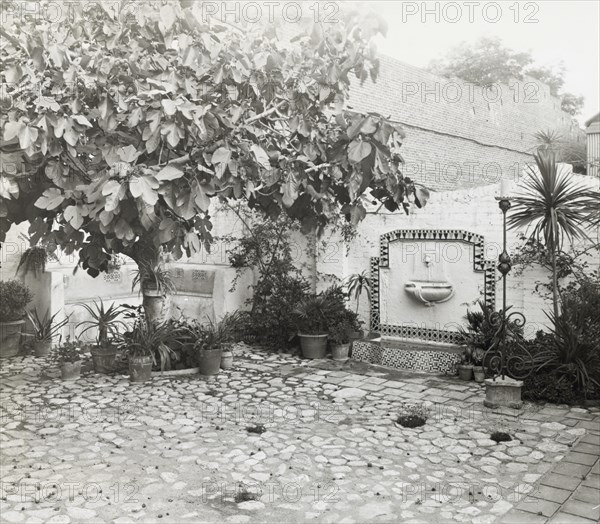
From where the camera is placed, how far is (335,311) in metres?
9.16

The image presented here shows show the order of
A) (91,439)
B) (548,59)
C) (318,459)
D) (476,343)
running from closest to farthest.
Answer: (318,459) < (91,439) < (476,343) < (548,59)

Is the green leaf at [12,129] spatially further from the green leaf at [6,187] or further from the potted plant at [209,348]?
the potted plant at [209,348]

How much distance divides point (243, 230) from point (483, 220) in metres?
4.32

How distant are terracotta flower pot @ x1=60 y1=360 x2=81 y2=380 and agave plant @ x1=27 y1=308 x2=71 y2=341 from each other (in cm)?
153

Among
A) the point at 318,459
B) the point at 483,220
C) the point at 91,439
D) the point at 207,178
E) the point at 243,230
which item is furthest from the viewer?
the point at 243,230

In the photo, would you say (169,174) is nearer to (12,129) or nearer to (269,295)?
(12,129)

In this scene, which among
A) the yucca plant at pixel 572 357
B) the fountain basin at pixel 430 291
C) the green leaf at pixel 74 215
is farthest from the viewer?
the fountain basin at pixel 430 291

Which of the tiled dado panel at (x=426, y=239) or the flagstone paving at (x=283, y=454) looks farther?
the tiled dado panel at (x=426, y=239)

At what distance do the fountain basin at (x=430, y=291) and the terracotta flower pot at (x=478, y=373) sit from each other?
4.50 ft

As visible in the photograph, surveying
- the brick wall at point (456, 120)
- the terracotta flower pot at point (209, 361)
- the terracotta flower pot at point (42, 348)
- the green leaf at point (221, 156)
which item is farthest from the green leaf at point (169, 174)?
the brick wall at point (456, 120)

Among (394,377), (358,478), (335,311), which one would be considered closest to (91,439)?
(358,478)

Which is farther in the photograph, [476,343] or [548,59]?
[548,59]

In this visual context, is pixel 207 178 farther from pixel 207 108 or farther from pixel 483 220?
pixel 483 220

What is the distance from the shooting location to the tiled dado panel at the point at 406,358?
8.09 m
